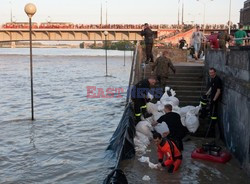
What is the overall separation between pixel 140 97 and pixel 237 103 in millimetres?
2974

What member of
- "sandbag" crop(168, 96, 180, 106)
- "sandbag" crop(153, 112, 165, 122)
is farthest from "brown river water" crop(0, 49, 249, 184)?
"sandbag" crop(168, 96, 180, 106)

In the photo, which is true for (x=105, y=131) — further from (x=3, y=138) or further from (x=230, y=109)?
(x=230, y=109)

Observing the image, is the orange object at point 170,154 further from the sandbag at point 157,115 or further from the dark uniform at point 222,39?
the dark uniform at point 222,39

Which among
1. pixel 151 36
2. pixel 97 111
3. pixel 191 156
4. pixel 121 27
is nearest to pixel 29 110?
pixel 97 111

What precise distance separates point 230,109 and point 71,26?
192ft

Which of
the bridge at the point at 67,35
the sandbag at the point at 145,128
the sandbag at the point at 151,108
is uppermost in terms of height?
the bridge at the point at 67,35

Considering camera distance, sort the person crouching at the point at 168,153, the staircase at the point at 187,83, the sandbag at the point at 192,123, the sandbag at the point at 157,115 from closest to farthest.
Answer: the person crouching at the point at 168,153 → the sandbag at the point at 192,123 → the sandbag at the point at 157,115 → the staircase at the point at 187,83

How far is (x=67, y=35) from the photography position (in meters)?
62.9

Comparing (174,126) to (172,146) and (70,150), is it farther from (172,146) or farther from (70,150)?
(70,150)

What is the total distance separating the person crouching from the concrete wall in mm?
1494

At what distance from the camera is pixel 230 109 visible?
9.23 m

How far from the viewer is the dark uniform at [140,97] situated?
34.0 feet

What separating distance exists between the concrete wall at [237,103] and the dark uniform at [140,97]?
2287mm

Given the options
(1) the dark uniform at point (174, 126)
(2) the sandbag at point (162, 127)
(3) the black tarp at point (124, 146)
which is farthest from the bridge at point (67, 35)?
(1) the dark uniform at point (174, 126)
